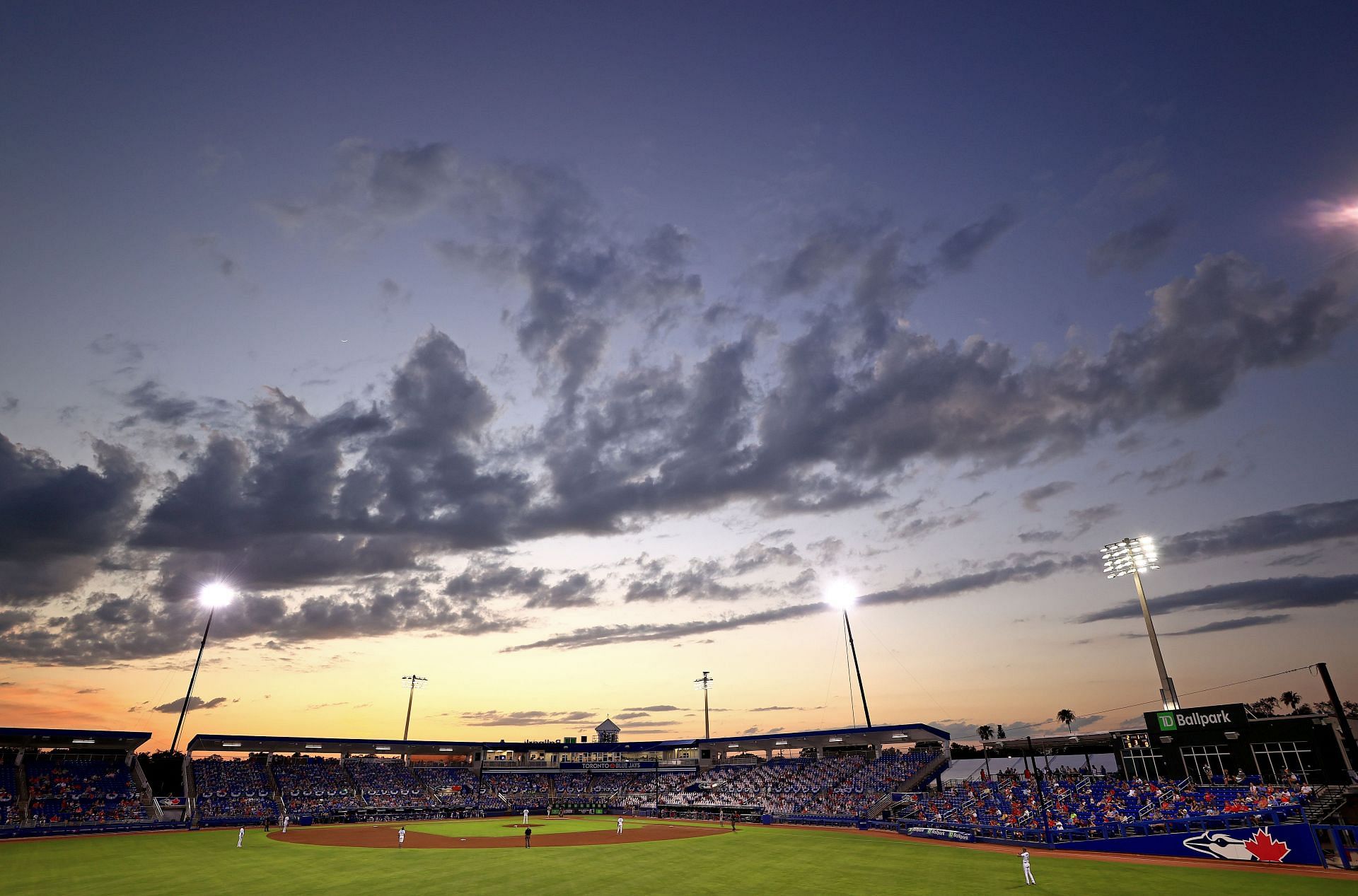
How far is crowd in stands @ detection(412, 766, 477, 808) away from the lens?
86.7m

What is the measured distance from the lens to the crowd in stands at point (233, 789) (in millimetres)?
68938

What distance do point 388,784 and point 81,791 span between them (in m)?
31.9

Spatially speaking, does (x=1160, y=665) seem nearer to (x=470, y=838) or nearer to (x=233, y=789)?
(x=470, y=838)

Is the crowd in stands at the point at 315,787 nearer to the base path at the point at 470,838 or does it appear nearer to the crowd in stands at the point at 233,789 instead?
the crowd in stands at the point at 233,789

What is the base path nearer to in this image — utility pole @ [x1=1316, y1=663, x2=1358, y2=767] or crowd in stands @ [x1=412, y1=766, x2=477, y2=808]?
crowd in stands @ [x1=412, y1=766, x2=477, y2=808]

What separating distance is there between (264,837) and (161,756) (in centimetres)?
9371

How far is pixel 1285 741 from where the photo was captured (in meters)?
43.2

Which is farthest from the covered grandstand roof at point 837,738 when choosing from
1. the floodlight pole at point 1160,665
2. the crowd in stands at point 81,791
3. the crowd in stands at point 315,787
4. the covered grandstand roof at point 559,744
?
the crowd in stands at point 81,791

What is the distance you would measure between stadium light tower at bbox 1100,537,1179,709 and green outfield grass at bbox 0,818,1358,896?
27.1 m

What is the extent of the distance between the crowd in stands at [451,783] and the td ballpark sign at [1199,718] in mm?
76547

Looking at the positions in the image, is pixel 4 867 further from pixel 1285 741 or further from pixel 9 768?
pixel 1285 741

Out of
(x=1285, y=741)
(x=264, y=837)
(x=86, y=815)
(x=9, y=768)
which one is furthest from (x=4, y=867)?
(x=1285, y=741)

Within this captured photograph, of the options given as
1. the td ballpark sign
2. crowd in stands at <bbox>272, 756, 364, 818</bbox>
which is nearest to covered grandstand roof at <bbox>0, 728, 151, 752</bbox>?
crowd in stands at <bbox>272, 756, 364, 818</bbox>

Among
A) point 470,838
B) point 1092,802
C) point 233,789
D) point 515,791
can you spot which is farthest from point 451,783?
point 1092,802
